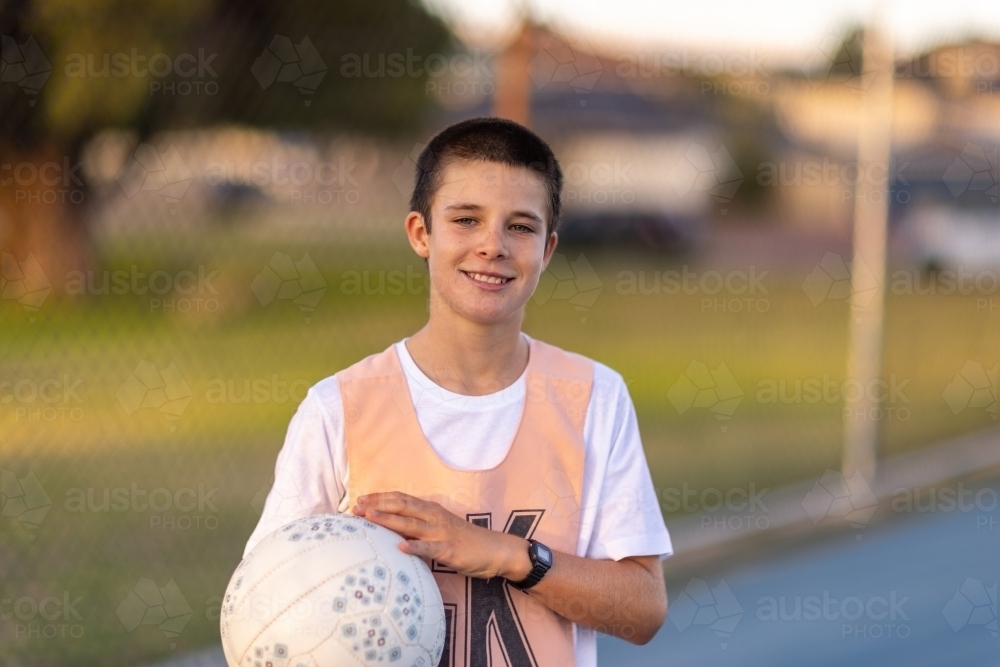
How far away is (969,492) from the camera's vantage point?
29.1 ft

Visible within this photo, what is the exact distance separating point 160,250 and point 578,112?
40.1ft

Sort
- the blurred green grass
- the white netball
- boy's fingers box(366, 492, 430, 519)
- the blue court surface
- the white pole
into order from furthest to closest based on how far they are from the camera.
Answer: the white pole < the blurred green grass < the blue court surface < boy's fingers box(366, 492, 430, 519) < the white netball

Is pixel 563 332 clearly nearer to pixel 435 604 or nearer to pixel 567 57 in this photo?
Result: pixel 567 57

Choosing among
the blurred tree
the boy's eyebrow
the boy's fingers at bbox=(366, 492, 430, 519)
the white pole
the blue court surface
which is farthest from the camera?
the blurred tree

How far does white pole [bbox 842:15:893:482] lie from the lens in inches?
312

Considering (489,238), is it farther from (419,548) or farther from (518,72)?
(518,72)

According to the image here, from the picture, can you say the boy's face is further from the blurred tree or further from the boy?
the blurred tree

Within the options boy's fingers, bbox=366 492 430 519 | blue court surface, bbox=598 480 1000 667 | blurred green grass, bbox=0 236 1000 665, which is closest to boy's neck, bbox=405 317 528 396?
boy's fingers, bbox=366 492 430 519

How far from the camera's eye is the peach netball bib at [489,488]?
229 centimetres

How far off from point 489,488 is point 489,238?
1.66 feet

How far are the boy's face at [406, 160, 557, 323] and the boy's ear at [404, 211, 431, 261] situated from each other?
0.13 metres

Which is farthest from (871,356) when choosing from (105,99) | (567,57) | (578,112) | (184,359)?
(578,112)

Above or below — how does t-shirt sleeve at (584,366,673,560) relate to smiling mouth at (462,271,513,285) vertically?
below

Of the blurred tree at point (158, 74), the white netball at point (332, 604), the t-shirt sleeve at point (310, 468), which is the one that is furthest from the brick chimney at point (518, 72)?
the white netball at point (332, 604)
